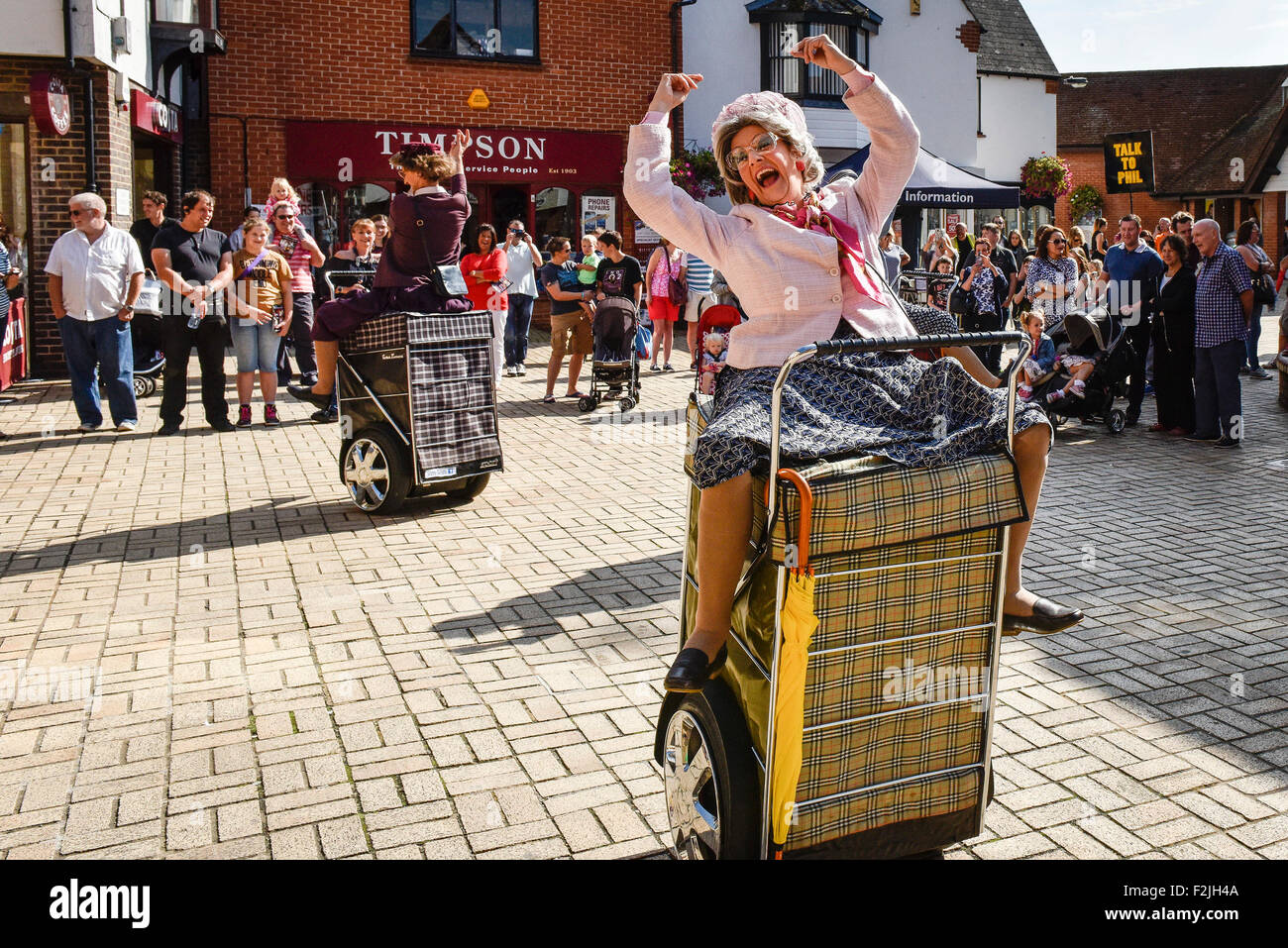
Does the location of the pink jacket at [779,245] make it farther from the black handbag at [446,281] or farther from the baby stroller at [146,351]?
the baby stroller at [146,351]

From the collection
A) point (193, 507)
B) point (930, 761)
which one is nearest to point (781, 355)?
point (930, 761)

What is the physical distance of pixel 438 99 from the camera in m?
21.3

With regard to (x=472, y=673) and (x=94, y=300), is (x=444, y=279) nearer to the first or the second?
(x=472, y=673)

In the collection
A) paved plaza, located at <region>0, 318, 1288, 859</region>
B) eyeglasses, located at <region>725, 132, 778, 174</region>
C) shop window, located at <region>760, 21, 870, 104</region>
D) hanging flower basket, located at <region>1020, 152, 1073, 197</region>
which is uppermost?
shop window, located at <region>760, 21, 870, 104</region>

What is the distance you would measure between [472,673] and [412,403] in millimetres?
3098

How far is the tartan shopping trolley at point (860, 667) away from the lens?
2836 millimetres

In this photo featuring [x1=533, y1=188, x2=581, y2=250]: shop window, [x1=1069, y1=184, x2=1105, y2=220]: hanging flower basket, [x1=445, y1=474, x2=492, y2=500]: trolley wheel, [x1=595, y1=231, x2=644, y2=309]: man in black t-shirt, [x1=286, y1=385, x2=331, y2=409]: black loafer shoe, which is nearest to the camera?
[x1=286, y1=385, x2=331, y2=409]: black loafer shoe

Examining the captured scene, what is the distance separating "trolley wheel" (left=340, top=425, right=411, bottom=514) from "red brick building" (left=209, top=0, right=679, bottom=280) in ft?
41.7

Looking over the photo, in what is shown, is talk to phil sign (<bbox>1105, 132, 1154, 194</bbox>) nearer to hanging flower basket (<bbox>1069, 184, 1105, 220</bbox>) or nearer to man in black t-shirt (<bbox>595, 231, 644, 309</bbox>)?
man in black t-shirt (<bbox>595, 231, 644, 309</bbox>)

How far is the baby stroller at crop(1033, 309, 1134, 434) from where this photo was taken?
11477 mm

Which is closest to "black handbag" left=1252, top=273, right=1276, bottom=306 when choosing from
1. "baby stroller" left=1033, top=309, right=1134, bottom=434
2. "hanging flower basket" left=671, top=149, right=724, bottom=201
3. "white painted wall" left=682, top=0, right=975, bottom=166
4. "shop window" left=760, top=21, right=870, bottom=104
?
"baby stroller" left=1033, top=309, right=1134, bottom=434

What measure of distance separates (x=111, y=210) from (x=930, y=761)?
45.8 feet

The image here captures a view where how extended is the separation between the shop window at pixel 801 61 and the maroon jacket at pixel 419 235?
1909 cm

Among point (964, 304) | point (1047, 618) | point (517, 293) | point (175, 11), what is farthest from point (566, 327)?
point (1047, 618)
